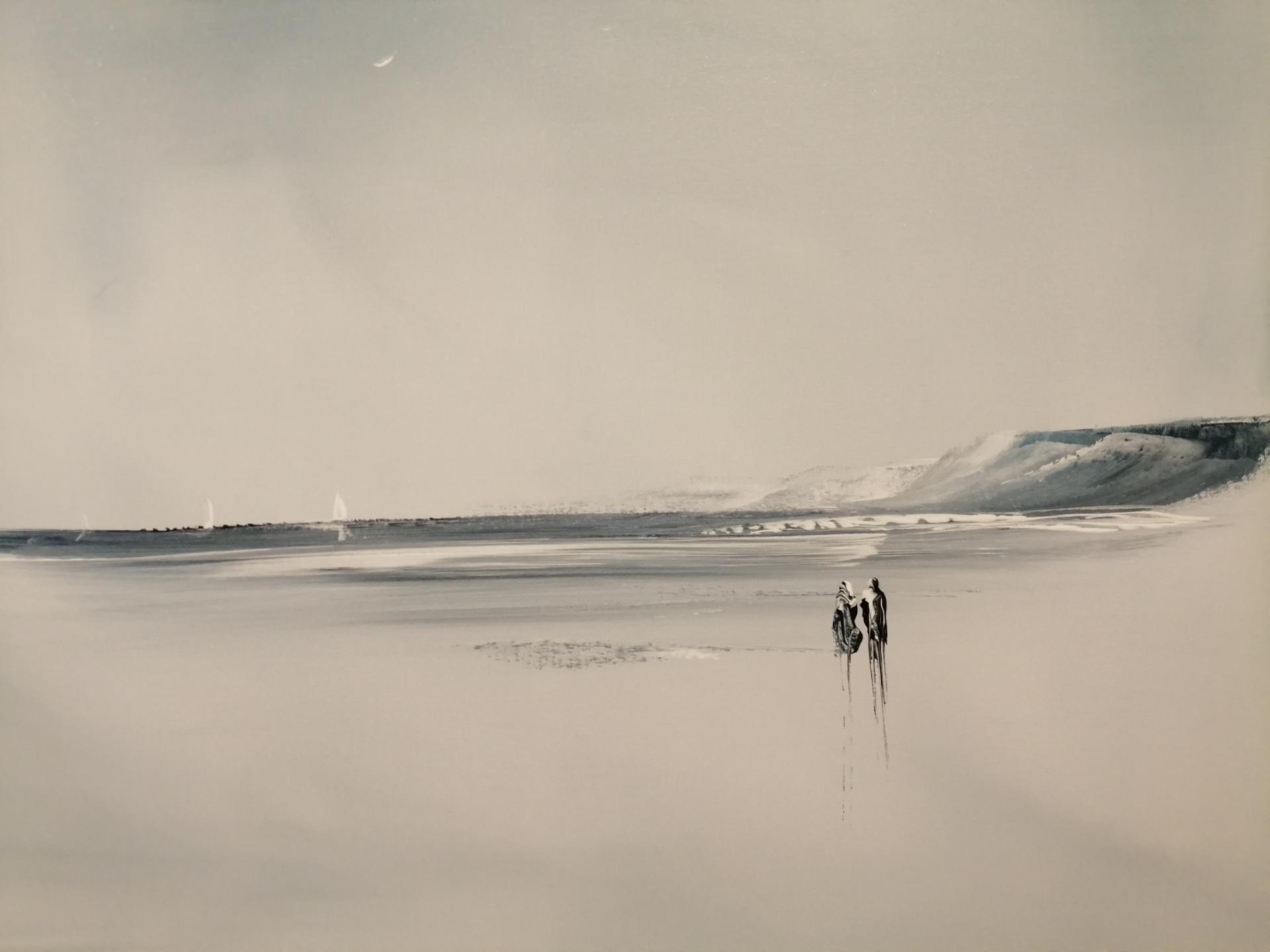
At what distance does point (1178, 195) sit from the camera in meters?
1.53

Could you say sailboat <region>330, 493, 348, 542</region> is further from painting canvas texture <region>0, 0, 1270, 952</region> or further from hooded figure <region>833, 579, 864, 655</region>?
hooded figure <region>833, 579, 864, 655</region>

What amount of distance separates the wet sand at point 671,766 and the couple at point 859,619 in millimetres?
25

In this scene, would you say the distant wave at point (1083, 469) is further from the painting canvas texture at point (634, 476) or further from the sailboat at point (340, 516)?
the sailboat at point (340, 516)

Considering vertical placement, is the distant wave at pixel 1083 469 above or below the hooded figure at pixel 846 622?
Result: above

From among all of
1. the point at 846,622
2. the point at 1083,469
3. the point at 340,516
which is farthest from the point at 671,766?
the point at 1083,469

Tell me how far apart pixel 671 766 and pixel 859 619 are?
1.28 ft

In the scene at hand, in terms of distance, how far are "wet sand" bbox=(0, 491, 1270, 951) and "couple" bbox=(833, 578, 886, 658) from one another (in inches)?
1.0

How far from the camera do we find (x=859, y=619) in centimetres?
149

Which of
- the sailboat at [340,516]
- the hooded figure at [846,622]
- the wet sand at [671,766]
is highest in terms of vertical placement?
the sailboat at [340,516]

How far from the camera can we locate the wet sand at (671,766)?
1.50 metres

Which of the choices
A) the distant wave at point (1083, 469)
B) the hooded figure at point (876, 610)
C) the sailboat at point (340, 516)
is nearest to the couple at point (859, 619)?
the hooded figure at point (876, 610)

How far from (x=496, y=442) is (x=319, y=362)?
0.33 m

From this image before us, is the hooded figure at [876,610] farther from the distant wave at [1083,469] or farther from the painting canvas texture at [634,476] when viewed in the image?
the distant wave at [1083,469]

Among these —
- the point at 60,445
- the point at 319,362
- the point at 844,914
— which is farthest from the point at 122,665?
the point at 844,914
